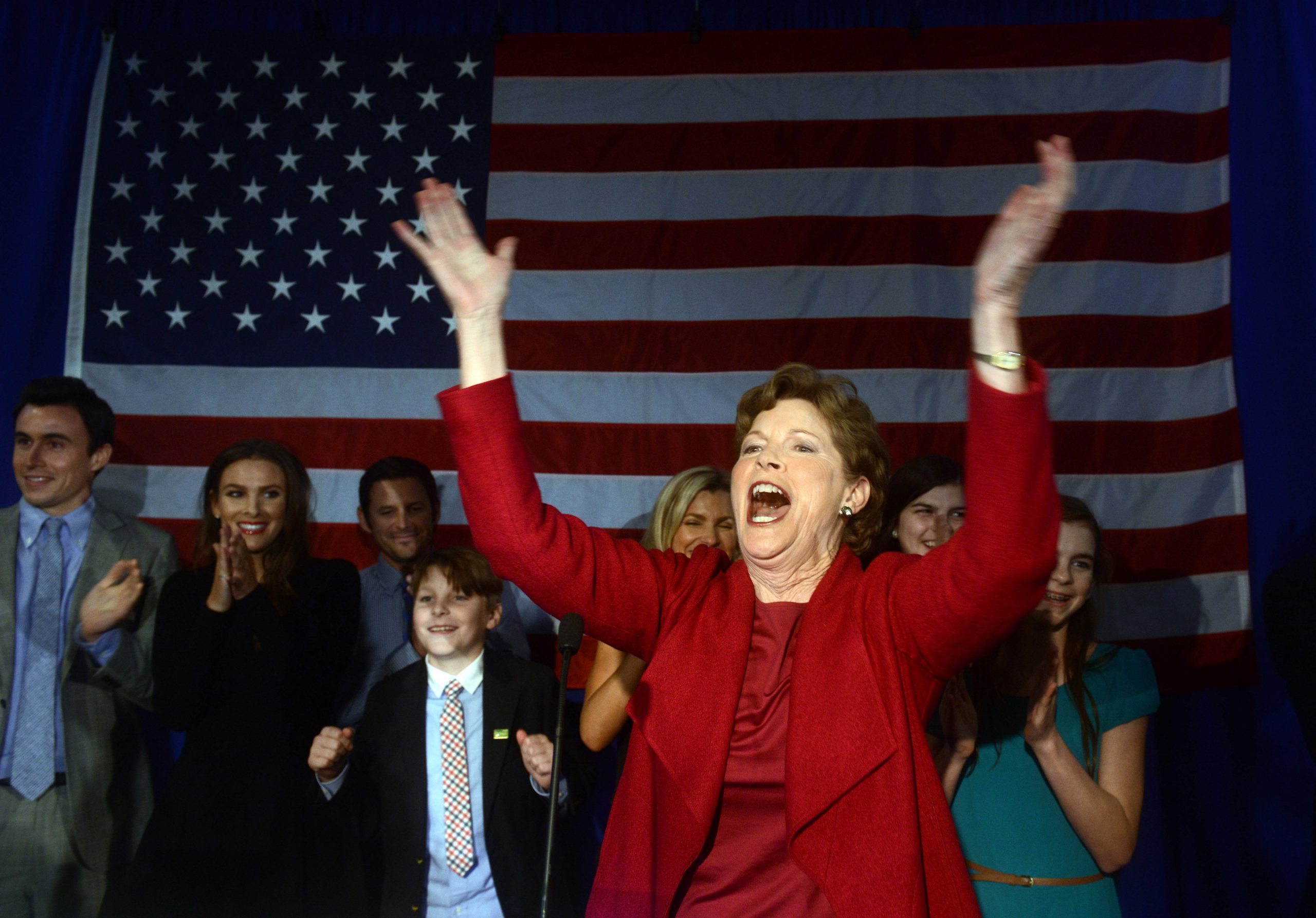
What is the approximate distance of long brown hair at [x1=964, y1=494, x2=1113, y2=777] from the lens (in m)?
2.20

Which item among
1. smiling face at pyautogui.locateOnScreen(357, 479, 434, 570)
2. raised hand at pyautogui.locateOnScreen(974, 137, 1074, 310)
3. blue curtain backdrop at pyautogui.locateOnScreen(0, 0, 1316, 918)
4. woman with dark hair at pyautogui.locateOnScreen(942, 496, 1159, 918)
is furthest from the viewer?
blue curtain backdrop at pyautogui.locateOnScreen(0, 0, 1316, 918)

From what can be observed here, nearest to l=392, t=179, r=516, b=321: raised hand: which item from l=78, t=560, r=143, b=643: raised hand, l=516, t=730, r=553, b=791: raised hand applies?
l=516, t=730, r=553, b=791: raised hand

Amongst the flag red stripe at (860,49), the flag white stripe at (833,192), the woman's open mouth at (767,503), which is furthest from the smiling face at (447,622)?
the flag red stripe at (860,49)

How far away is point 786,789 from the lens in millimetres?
1359

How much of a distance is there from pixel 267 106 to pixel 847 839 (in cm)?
351

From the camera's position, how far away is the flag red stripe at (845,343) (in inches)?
140

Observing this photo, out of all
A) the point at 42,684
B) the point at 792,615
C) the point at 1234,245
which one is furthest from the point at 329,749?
the point at 1234,245

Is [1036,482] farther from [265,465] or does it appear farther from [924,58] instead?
[924,58]

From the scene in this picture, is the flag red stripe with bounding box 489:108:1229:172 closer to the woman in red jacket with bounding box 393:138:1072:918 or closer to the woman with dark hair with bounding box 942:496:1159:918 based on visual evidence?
the woman with dark hair with bounding box 942:496:1159:918

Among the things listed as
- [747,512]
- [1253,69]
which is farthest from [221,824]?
[1253,69]

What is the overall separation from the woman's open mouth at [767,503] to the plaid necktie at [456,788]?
1.32 metres

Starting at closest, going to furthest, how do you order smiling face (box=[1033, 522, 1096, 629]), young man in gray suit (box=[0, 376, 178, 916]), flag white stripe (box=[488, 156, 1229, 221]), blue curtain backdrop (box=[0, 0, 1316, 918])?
1. smiling face (box=[1033, 522, 1096, 629])
2. young man in gray suit (box=[0, 376, 178, 916])
3. blue curtain backdrop (box=[0, 0, 1316, 918])
4. flag white stripe (box=[488, 156, 1229, 221])

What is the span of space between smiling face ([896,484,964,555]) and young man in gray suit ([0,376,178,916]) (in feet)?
6.18

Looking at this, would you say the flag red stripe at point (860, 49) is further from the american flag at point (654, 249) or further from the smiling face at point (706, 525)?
the smiling face at point (706, 525)
